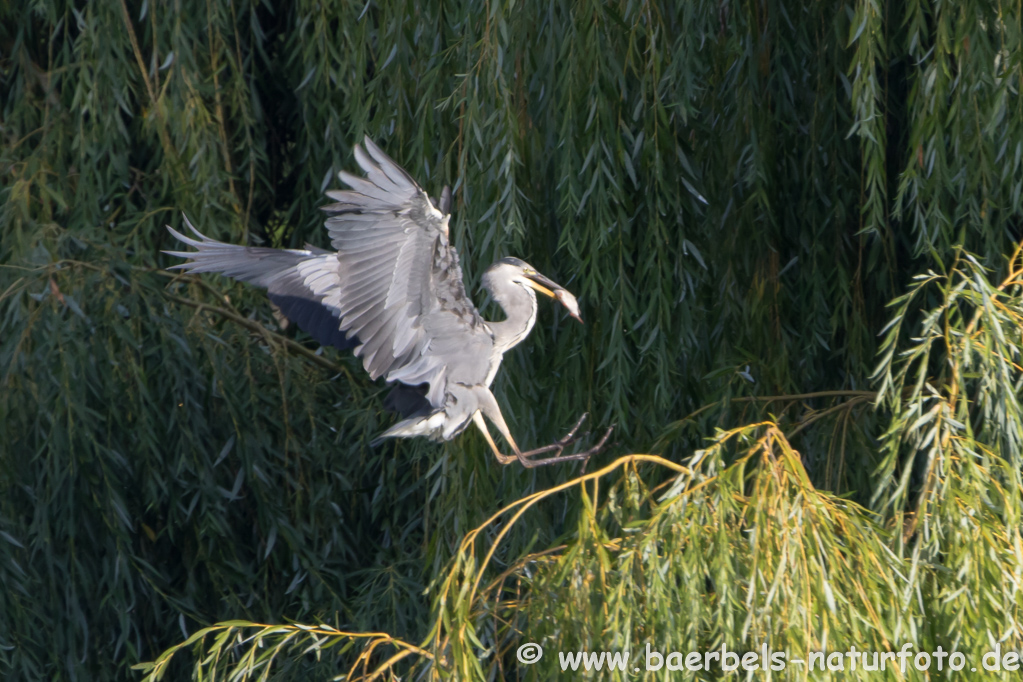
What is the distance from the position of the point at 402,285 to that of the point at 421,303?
0.05 meters

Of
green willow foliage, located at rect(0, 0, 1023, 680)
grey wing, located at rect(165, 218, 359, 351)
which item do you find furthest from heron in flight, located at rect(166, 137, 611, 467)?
grey wing, located at rect(165, 218, 359, 351)

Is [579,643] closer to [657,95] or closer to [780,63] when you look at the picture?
[657,95]

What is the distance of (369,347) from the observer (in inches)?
81.9

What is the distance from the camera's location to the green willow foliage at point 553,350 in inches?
66.2

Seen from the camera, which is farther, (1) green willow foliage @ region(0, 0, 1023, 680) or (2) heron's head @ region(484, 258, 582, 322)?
(2) heron's head @ region(484, 258, 582, 322)

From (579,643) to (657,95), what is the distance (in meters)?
1.13

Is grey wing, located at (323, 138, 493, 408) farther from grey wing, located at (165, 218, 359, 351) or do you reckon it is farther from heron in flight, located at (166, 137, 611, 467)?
grey wing, located at (165, 218, 359, 351)

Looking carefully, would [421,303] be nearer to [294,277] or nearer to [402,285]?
[402,285]

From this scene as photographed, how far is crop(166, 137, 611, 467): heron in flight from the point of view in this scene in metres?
1.98

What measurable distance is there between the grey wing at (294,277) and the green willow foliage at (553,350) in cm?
30

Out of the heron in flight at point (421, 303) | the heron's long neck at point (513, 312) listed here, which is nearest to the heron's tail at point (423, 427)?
the heron in flight at point (421, 303)

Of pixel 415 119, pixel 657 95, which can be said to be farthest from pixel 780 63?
pixel 415 119

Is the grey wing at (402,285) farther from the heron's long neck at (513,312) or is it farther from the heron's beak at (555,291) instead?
the heron's beak at (555,291)

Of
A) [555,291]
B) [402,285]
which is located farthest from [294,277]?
[555,291]
